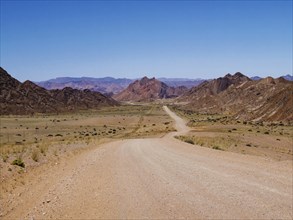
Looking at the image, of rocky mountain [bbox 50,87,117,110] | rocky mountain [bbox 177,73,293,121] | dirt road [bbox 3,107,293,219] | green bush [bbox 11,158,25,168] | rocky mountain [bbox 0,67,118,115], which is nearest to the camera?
dirt road [bbox 3,107,293,219]

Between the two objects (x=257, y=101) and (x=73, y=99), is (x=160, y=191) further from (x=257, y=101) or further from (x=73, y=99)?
(x=73, y=99)

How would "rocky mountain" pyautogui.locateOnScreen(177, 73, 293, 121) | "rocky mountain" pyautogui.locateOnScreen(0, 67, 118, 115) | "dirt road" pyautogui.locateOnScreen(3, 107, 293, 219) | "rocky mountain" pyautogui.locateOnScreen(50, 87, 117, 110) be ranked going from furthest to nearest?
"rocky mountain" pyautogui.locateOnScreen(50, 87, 117, 110)
"rocky mountain" pyautogui.locateOnScreen(0, 67, 118, 115)
"rocky mountain" pyautogui.locateOnScreen(177, 73, 293, 121)
"dirt road" pyautogui.locateOnScreen(3, 107, 293, 219)

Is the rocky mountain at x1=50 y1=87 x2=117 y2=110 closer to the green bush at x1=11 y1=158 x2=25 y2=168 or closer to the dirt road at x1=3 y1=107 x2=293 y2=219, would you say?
the green bush at x1=11 y1=158 x2=25 y2=168

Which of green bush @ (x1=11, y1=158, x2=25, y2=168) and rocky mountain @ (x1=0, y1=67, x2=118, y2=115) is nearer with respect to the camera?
green bush @ (x1=11, y1=158, x2=25, y2=168)

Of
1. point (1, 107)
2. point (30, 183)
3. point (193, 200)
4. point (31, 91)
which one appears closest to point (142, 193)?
point (193, 200)

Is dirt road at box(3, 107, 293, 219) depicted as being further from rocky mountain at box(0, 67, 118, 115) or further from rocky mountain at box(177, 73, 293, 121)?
rocky mountain at box(0, 67, 118, 115)

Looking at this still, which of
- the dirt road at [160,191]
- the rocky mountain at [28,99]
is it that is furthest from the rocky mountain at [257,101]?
the dirt road at [160,191]

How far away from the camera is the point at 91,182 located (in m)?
15.1

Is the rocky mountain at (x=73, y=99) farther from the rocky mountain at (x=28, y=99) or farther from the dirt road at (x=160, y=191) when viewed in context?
the dirt road at (x=160, y=191)

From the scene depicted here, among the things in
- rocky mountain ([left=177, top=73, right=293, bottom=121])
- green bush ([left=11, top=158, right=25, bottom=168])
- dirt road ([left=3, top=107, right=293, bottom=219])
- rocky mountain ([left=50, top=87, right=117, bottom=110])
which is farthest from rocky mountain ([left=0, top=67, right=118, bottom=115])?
dirt road ([left=3, top=107, right=293, bottom=219])

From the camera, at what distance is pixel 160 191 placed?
12.5m

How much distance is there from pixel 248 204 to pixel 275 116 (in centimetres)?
7533

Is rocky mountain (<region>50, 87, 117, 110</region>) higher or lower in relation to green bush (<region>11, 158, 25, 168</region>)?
higher

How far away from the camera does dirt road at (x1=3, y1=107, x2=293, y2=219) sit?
1038cm
